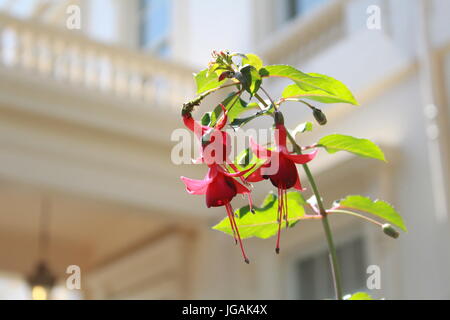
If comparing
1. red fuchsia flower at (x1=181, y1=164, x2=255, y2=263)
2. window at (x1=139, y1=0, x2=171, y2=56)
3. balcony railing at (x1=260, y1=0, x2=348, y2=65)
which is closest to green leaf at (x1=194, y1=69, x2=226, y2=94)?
red fuchsia flower at (x1=181, y1=164, x2=255, y2=263)

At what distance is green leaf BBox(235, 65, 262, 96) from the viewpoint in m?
0.80

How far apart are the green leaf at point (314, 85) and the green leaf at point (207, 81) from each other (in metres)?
0.07

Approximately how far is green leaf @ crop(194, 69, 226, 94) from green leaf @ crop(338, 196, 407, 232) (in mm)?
186

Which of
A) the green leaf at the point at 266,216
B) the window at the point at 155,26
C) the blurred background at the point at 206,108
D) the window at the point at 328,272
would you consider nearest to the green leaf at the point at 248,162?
the green leaf at the point at 266,216

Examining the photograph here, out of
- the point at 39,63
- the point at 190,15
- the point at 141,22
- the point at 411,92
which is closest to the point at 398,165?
the point at 411,92

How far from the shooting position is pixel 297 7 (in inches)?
297

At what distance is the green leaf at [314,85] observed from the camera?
33.9 inches

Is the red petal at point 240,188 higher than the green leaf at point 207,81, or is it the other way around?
the green leaf at point 207,81

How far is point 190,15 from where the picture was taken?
8.56m

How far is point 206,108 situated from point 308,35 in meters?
0.99

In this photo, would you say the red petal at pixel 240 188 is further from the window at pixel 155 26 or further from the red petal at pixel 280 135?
the window at pixel 155 26

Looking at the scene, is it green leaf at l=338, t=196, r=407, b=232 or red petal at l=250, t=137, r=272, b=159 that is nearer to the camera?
red petal at l=250, t=137, r=272, b=159

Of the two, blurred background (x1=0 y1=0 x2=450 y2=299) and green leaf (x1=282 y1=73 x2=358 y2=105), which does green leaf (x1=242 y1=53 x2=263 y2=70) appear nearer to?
green leaf (x1=282 y1=73 x2=358 y2=105)

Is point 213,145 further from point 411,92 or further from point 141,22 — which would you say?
point 141,22
